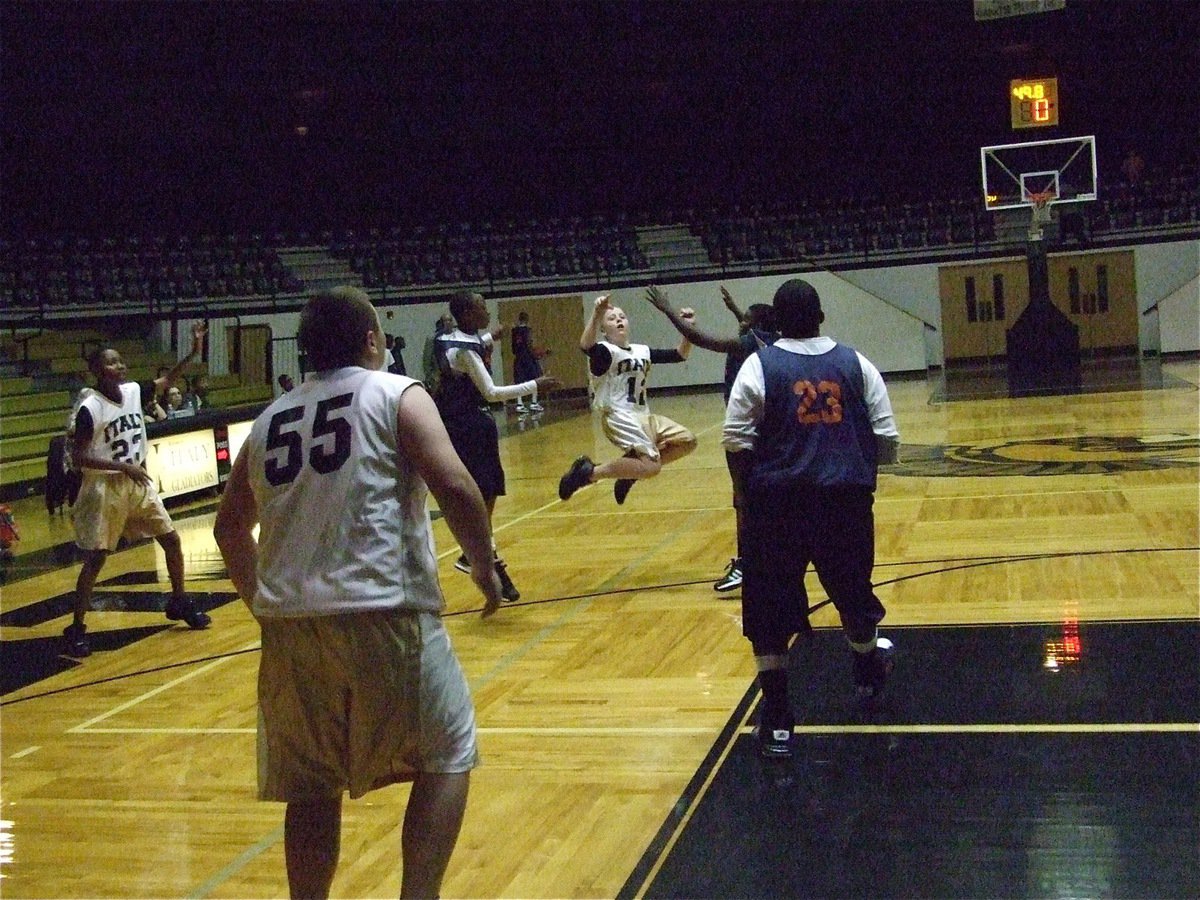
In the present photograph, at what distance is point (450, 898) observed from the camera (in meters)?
3.60

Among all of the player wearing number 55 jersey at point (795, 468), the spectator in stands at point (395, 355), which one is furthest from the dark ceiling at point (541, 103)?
the player wearing number 55 jersey at point (795, 468)

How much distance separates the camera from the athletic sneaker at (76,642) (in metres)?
7.20

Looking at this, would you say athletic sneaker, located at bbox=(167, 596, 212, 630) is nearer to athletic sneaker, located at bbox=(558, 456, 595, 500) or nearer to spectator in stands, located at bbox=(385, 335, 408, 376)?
athletic sneaker, located at bbox=(558, 456, 595, 500)

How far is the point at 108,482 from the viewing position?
740 cm

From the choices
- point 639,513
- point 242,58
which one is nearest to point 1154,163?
point 242,58

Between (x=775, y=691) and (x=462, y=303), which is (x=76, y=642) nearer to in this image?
(x=462, y=303)

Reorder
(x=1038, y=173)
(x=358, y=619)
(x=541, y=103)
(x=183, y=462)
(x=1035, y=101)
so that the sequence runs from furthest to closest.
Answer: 1. (x=541, y=103)
2. (x=1035, y=101)
3. (x=1038, y=173)
4. (x=183, y=462)
5. (x=358, y=619)

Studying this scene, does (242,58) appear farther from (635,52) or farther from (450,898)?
(450,898)

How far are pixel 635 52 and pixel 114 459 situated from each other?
2112cm

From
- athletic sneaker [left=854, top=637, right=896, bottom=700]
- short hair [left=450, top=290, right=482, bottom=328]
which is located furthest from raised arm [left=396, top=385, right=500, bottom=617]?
short hair [left=450, top=290, right=482, bottom=328]

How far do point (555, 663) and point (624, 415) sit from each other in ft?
7.55

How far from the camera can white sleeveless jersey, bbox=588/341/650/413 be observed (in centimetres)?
800

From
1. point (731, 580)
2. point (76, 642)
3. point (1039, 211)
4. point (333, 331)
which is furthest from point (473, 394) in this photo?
point (1039, 211)

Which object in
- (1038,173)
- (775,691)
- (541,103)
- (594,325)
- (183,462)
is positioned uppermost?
(541,103)
